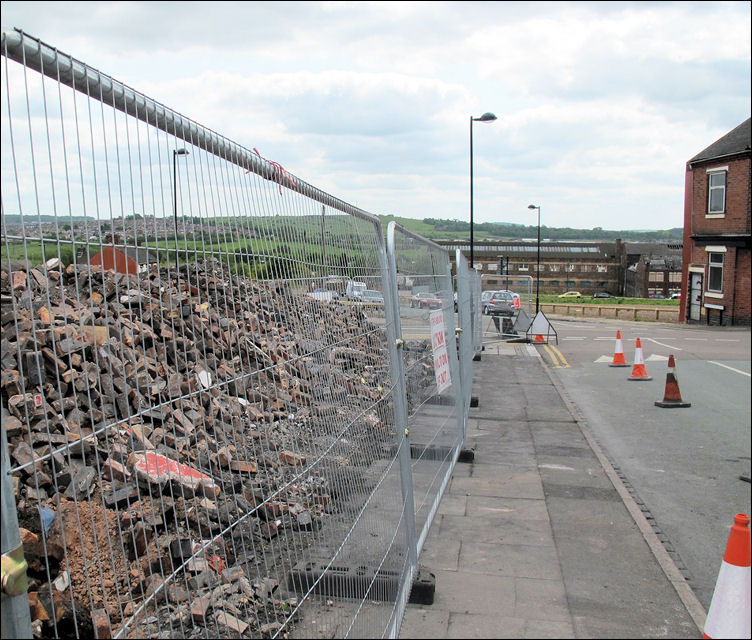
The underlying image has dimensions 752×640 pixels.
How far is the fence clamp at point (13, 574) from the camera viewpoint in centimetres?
122

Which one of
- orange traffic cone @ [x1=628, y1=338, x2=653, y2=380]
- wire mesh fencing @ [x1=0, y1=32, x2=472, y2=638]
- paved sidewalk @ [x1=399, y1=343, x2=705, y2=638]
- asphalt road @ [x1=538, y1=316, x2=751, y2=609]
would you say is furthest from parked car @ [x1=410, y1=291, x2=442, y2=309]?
orange traffic cone @ [x1=628, y1=338, x2=653, y2=380]

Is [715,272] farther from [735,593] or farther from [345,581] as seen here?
[345,581]

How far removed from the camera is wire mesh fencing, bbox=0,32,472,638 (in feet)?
5.14

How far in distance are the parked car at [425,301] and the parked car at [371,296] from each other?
102 centimetres

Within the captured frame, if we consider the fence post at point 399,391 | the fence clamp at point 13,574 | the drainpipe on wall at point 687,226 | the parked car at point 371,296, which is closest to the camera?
the fence clamp at point 13,574

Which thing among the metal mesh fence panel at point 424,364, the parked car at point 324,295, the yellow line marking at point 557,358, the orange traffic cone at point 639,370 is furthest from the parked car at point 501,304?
the parked car at point 324,295

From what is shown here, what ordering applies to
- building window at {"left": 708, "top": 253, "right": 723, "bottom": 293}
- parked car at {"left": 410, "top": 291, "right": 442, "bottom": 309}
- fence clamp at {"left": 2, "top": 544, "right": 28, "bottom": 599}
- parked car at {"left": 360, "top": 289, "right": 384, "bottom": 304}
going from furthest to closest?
1. parked car at {"left": 410, "top": 291, "right": 442, "bottom": 309}
2. parked car at {"left": 360, "top": 289, "right": 384, "bottom": 304}
3. building window at {"left": 708, "top": 253, "right": 723, "bottom": 293}
4. fence clamp at {"left": 2, "top": 544, "right": 28, "bottom": 599}

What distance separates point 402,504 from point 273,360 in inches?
69.1

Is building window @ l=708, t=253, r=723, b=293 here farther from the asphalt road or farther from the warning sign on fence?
the warning sign on fence

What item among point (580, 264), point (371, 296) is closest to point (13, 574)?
point (371, 296)

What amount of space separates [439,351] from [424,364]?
0.27 metres

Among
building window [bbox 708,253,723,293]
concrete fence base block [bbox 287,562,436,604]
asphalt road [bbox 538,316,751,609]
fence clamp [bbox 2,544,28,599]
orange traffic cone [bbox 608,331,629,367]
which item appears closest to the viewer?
fence clamp [bbox 2,544,28,599]

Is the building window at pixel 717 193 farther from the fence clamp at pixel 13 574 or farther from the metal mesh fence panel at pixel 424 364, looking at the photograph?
the fence clamp at pixel 13 574

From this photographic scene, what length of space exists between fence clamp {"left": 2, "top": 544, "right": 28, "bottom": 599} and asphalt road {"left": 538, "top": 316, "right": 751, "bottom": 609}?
1.45 m
